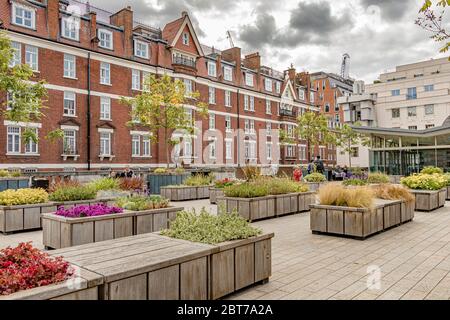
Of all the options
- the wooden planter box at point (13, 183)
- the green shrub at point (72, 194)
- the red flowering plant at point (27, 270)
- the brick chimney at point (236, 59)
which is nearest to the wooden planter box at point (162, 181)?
the wooden planter box at point (13, 183)

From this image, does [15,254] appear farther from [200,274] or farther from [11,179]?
[11,179]

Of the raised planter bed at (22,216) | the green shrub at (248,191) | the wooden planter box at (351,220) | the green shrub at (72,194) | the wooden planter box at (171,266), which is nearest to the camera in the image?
the wooden planter box at (171,266)

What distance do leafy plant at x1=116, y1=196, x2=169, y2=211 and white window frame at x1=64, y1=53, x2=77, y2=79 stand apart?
22.3 metres

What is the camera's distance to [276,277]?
5.89 m

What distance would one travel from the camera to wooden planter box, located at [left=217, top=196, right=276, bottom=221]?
11602mm

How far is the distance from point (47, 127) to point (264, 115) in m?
28.4

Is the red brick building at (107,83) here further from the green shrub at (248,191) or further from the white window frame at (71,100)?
the green shrub at (248,191)

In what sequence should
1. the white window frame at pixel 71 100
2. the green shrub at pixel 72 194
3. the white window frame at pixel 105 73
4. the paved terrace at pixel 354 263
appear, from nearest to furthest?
the paved terrace at pixel 354 263, the green shrub at pixel 72 194, the white window frame at pixel 71 100, the white window frame at pixel 105 73

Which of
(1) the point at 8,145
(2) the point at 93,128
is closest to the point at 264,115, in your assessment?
(2) the point at 93,128

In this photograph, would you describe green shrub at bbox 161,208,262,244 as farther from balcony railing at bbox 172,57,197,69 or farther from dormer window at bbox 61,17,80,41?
balcony railing at bbox 172,57,197,69

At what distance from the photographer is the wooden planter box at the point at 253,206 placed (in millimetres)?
11602

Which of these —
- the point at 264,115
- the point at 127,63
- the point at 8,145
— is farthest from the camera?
the point at 264,115

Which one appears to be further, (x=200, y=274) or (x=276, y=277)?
(x=276, y=277)

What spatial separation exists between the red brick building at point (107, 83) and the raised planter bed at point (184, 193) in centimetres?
1289
